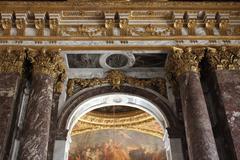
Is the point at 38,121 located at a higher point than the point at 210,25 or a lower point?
lower

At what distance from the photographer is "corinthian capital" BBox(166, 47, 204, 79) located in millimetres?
9664

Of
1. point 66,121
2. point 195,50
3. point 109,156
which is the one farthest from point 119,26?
point 109,156

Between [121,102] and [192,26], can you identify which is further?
[121,102]

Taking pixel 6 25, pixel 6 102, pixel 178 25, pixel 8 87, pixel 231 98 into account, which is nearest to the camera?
pixel 6 102

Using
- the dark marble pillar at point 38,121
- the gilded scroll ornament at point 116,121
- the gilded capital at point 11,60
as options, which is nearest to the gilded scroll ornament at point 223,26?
the dark marble pillar at point 38,121

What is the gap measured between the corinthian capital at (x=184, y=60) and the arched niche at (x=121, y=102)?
1026 millimetres

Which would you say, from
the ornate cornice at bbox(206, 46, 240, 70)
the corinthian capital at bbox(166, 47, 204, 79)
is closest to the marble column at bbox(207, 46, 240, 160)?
the ornate cornice at bbox(206, 46, 240, 70)

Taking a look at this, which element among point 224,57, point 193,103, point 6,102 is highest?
point 224,57

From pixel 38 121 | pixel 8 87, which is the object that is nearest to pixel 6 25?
pixel 8 87

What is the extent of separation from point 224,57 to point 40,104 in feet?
16.6

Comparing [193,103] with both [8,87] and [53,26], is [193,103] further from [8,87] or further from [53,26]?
[8,87]

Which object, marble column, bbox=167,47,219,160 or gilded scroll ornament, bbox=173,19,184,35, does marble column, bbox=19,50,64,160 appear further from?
gilded scroll ornament, bbox=173,19,184,35

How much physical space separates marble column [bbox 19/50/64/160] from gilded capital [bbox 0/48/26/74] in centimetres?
24

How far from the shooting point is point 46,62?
382 inches
